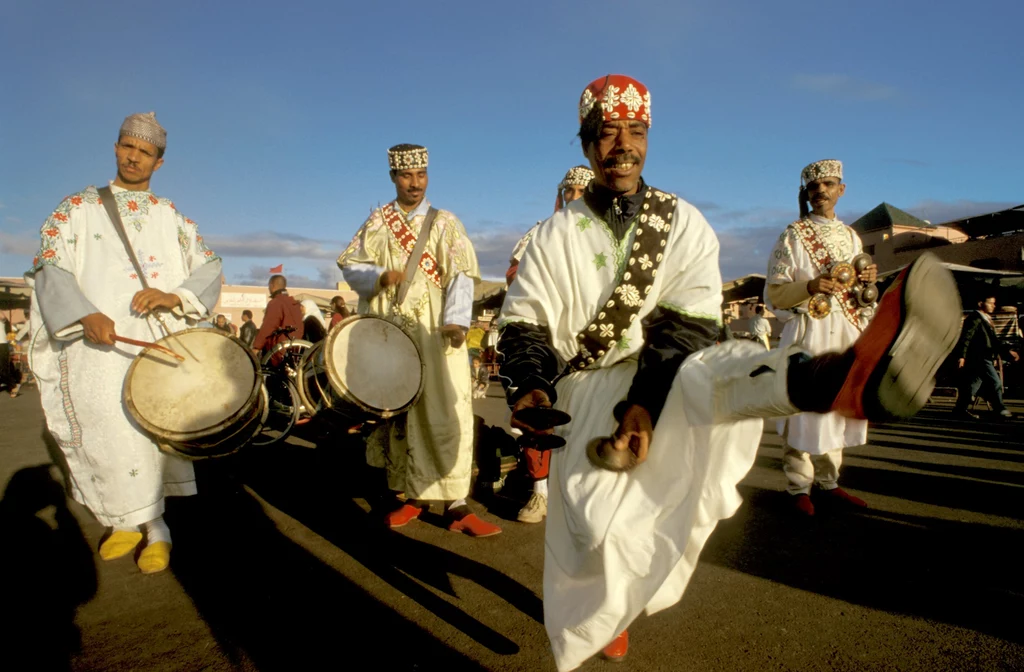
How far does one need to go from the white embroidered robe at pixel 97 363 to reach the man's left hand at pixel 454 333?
1.50 metres

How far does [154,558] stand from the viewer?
10.7ft

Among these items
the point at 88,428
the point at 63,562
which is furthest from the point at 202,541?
the point at 88,428

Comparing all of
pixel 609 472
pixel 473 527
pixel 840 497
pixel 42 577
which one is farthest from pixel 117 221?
pixel 840 497

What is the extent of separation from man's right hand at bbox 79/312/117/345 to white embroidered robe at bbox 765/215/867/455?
396 cm

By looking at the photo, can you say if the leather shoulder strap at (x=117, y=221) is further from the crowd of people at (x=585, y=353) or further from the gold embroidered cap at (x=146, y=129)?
the gold embroidered cap at (x=146, y=129)

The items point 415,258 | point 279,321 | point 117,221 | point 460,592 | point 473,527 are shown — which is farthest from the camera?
point 279,321

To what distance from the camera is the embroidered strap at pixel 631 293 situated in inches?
83.3

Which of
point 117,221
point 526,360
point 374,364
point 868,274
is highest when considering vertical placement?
point 117,221

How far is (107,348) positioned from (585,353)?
2782mm

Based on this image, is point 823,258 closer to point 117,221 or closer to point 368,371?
point 368,371

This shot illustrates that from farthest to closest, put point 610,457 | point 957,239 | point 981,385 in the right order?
1. point 957,239
2. point 981,385
3. point 610,457

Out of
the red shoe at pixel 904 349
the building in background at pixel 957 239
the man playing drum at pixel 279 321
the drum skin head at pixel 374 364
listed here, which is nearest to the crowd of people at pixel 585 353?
the red shoe at pixel 904 349

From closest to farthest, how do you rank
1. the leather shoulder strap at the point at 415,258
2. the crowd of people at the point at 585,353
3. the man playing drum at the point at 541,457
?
1. the crowd of people at the point at 585,353
2. the man playing drum at the point at 541,457
3. the leather shoulder strap at the point at 415,258

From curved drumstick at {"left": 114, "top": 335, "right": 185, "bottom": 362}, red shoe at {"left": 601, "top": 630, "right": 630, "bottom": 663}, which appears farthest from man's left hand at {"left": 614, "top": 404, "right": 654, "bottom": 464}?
curved drumstick at {"left": 114, "top": 335, "right": 185, "bottom": 362}
